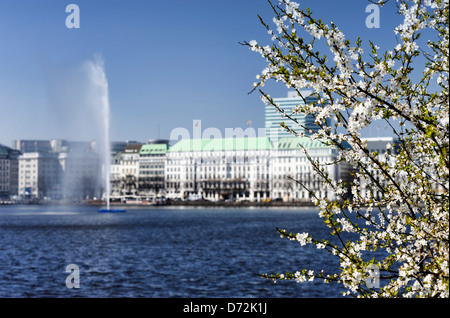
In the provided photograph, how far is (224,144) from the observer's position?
186m

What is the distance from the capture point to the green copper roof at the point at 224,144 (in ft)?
593

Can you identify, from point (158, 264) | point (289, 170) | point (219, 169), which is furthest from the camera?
point (219, 169)

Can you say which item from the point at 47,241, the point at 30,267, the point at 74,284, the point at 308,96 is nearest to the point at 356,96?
the point at 308,96

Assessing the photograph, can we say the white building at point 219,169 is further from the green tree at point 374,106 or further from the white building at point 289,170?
the green tree at point 374,106

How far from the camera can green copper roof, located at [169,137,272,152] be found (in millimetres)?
180875

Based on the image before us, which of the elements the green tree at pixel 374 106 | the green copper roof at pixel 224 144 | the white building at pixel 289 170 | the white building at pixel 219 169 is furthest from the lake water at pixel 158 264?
the white building at pixel 219 169

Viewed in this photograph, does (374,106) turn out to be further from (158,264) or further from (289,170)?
(289,170)

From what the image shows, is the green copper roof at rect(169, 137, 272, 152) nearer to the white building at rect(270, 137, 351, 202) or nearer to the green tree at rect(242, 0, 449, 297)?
the white building at rect(270, 137, 351, 202)

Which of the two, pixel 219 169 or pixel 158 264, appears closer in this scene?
pixel 158 264

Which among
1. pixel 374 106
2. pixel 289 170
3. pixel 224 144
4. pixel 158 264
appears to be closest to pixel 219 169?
pixel 224 144

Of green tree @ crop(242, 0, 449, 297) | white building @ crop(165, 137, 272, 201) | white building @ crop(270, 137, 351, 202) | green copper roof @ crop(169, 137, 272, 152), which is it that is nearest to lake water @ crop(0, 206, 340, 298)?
green tree @ crop(242, 0, 449, 297)
